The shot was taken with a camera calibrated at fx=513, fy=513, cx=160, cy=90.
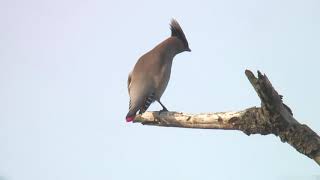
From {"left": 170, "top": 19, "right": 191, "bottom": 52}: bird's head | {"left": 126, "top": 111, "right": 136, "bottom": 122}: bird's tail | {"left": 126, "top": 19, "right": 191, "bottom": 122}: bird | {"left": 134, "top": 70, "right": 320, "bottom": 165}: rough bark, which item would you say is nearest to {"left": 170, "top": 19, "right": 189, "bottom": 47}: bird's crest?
{"left": 170, "top": 19, "right": 191, "bottom": 52}: bird's head

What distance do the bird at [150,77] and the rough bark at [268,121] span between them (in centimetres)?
105

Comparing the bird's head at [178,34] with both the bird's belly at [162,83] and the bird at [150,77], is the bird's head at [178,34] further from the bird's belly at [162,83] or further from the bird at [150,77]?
the bird's belly at [162,83]

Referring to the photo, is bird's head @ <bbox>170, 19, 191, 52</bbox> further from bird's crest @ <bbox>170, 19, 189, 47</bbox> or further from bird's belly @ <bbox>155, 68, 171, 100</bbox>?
bird's belly @ <bbox>155, 68, 171, 100</bbox>

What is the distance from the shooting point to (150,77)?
16.7 feet

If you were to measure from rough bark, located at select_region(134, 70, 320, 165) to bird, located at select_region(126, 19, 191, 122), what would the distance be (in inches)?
41.3

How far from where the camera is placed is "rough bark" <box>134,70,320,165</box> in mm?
3213

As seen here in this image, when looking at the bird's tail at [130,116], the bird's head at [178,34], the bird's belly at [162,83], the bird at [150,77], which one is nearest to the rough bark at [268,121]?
the bird's tail at [130,116]

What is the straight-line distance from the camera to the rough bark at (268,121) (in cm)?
321

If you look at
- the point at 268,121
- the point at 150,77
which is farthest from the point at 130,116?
the point at 268,121

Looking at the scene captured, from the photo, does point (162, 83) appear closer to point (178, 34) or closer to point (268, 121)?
point (178, 34)

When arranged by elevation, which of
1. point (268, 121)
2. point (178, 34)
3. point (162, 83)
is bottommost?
point (268, 121)

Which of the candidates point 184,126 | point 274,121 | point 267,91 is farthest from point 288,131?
point 184,126

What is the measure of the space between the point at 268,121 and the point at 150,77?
184 centimetres

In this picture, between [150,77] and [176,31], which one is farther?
[176,31]
